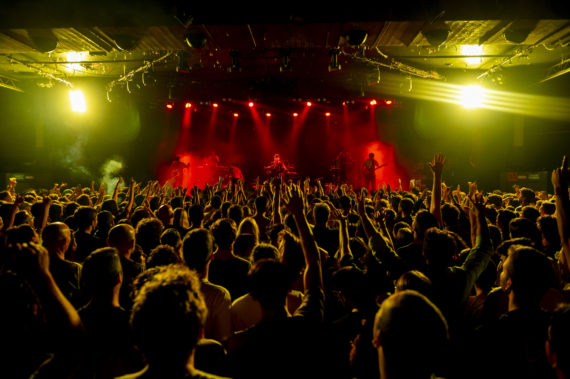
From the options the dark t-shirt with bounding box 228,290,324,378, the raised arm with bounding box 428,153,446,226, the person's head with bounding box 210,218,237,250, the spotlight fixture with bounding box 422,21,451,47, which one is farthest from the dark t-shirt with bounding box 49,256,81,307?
the spotlight fixture with bounding box 422,21,451,47

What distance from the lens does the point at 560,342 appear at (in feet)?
3.97

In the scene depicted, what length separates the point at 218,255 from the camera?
288cm

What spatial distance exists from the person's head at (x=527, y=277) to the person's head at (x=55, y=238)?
2933mm

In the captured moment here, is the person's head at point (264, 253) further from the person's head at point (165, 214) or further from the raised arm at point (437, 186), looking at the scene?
the person's head at point (165, 214)

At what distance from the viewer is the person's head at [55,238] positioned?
8.49 feet

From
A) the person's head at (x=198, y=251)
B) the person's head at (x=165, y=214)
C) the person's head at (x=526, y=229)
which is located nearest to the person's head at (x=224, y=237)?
the person's head at (x=198, y=251)

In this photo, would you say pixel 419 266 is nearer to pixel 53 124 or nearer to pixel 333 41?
pixel 333 41

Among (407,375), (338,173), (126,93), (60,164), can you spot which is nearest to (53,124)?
(60,164)

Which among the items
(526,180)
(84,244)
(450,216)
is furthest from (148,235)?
(526,180)

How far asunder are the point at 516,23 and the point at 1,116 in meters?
18.2

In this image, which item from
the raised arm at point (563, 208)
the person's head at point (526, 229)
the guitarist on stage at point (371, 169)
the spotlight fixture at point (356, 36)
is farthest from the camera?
the guitarist on stage at point (371, 169)

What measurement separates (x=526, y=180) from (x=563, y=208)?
12.4m

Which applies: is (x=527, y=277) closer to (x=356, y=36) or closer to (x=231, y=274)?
(x=231, y=274)

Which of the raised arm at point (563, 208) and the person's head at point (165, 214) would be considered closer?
the raised arm at point (563, 208)
